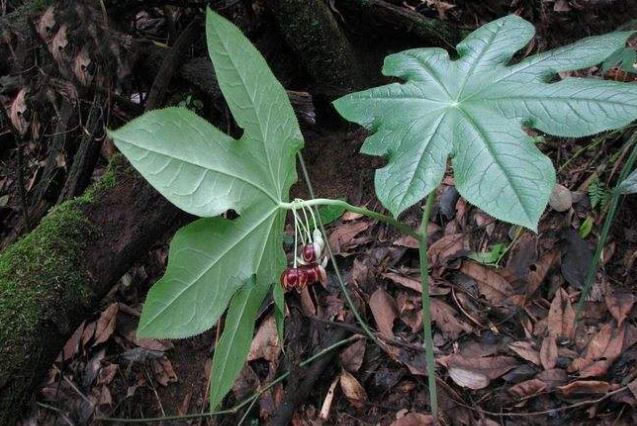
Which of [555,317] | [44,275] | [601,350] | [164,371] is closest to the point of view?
[601,350]

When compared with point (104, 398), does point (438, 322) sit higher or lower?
higher

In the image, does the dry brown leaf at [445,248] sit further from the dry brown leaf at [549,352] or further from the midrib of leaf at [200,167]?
the midrib of leaf at [200,167]

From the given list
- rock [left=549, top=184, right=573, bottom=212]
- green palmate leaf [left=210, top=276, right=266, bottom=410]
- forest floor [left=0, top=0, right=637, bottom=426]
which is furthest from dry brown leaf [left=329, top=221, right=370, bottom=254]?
green palmate leaf [left=210, top=276, right=266, bottom=410]

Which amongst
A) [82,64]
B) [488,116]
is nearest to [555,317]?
[488,116]

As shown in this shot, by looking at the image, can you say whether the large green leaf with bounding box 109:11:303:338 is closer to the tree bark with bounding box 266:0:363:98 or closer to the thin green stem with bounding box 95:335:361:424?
the thin green stem with bounding box 95:335:361:424

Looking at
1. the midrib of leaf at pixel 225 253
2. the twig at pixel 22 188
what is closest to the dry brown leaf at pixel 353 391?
the midrib of leaf at pixel 225 253

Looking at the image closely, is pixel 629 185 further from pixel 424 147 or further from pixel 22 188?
pixel 22 188

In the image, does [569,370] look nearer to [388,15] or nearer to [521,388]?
[521,388]
